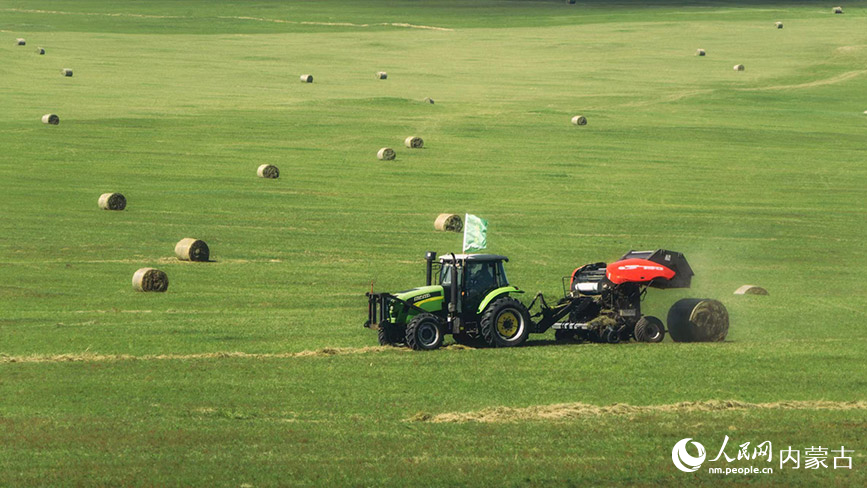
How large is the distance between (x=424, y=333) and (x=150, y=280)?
10.6 m

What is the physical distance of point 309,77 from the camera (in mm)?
92750

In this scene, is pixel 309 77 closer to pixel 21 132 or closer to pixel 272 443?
pixel 21 132

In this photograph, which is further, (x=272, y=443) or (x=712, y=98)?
(x=712, y=98)

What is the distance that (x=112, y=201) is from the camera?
44.9 m

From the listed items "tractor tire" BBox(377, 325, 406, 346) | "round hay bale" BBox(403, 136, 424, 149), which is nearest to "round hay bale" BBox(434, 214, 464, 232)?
"tractor tire" BBox(377, 325, 406, 346)

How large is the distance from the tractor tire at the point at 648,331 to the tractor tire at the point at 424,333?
4157mm

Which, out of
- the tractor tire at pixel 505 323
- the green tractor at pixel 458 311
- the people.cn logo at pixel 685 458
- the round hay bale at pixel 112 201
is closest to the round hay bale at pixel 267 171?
the round hay bale at pixel 112 201

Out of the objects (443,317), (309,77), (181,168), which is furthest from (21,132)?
(443,317)

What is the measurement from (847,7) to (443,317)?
132605 millimetres

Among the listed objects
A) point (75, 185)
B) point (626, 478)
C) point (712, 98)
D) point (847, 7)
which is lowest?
point (626, 478)

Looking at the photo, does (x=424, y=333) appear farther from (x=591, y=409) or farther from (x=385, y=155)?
(x=385, y=155)

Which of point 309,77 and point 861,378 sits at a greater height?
point 309,77

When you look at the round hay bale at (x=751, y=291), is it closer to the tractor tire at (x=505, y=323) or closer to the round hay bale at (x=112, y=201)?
the tractor tire at (x=505, y=323)

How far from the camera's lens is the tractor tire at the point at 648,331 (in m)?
24.6
